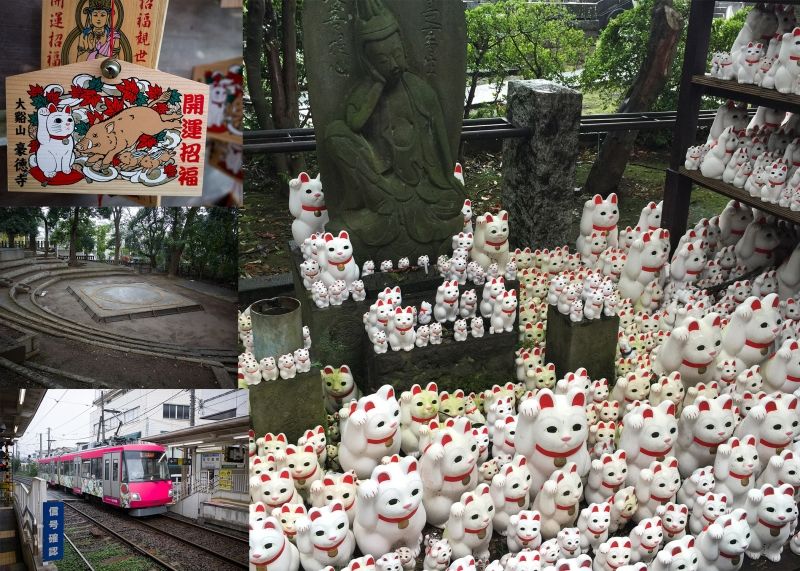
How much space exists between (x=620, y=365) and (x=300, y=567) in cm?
218

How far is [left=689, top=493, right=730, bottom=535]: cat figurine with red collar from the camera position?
3.12 metres

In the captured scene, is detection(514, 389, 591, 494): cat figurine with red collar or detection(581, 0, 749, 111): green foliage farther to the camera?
detection(581, 0, 749, 111): green foliage

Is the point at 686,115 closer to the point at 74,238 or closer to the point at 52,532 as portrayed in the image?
the point at 74,238

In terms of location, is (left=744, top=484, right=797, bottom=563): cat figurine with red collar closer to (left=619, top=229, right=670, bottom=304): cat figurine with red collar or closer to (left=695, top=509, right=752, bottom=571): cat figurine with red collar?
(left=695, top=509, right=752, bottom=571): cat figurine with red collar

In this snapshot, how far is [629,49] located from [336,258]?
593cm

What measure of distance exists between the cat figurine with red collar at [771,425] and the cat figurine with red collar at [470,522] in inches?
51.4

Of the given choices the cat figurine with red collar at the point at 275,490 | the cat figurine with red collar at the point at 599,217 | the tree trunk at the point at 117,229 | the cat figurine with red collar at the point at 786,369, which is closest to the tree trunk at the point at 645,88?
the cat figurine with red collar at the point at 599,217

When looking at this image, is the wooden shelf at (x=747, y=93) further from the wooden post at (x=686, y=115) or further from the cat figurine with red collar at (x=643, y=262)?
A: the cat figurine with red collar at (x=643, y=262)

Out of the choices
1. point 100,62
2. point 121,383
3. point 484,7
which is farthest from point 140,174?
point 484,7

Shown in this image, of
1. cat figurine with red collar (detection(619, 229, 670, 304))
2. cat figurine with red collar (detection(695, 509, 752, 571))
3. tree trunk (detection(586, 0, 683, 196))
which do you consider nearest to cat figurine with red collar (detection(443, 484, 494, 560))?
cat figurine with red collar (detection(695, 509, 752, 571))

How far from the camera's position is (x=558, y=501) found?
3.10 metres

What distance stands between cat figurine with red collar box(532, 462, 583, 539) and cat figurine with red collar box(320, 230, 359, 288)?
66.8 inches

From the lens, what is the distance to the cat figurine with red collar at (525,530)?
2961mm

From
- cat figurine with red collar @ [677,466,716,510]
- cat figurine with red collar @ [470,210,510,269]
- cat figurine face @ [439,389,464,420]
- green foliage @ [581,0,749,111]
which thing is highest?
green foliage @ [581,0,749,111]
